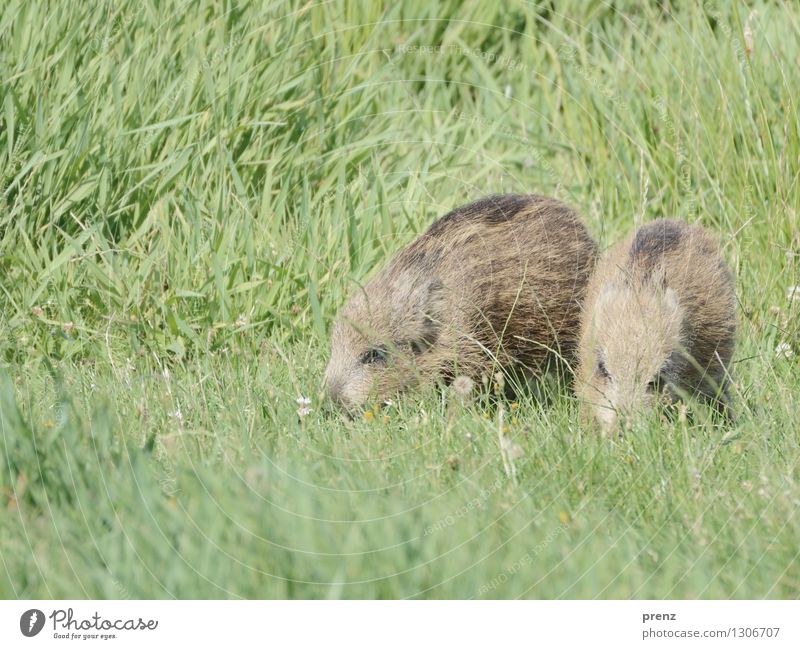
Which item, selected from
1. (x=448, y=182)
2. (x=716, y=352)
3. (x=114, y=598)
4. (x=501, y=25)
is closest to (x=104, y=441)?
(x=114, y=598)

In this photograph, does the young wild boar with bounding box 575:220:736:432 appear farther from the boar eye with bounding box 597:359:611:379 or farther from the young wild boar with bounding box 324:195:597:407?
the young wild boar with bounding box 324:195:597:407

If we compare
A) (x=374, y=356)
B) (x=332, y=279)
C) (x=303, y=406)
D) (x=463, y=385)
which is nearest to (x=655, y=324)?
(x=463, y=385)

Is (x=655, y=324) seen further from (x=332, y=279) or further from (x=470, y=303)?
(x=332, y=279)

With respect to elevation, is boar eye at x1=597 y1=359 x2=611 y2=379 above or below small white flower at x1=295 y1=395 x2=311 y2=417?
above

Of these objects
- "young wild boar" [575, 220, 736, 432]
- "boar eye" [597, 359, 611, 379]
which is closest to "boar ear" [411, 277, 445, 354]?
"young wild boar" [575, 220, 736, 432]

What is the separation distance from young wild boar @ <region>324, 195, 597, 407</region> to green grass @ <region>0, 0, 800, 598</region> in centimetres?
20

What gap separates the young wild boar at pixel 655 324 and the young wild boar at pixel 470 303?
302 millimetres

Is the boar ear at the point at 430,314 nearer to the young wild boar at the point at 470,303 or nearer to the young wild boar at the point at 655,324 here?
the young wild boar at the point at 470,303

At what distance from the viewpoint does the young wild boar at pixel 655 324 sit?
13.0ft

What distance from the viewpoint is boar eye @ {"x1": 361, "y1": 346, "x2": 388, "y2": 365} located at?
455 centimetres

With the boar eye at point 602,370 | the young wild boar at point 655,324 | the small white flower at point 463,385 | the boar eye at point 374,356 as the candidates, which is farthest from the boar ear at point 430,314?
the boar eye at point 602,370

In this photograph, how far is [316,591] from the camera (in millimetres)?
2633

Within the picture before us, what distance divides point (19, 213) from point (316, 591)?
2.93 m

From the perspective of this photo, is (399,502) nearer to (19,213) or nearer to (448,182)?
(19,213)
